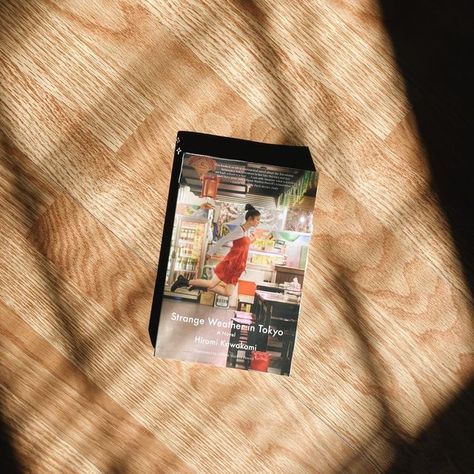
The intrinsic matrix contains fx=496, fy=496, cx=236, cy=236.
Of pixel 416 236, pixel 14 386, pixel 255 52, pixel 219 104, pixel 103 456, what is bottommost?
pixel 103 456

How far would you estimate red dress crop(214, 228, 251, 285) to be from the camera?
985 mm

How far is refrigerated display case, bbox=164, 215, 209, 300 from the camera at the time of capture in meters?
0.98

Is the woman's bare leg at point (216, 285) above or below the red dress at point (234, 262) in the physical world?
below

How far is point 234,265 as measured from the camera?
99 cm

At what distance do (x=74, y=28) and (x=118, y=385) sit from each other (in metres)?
0.72

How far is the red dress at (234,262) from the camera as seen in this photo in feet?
3.23

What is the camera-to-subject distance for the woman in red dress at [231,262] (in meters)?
0.99

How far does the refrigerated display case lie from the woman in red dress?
0.04 feet

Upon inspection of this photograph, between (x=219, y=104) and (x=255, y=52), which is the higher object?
(x=255, y=52)

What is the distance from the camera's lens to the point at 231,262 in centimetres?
99

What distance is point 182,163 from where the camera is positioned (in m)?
0.98

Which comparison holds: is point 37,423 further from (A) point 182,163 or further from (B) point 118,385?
(A) point 182,163

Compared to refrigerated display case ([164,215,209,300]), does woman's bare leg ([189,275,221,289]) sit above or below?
below

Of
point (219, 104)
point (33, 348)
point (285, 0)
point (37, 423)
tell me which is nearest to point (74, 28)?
point (219, 104)
